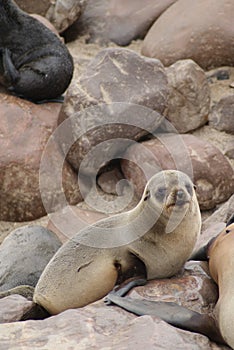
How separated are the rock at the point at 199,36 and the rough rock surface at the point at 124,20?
1.71 feet

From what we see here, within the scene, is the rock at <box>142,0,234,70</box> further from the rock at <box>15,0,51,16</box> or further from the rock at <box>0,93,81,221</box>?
the rock at <box>0,93,81,221</box>

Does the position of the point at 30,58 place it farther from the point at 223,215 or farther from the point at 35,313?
the point at 35,313

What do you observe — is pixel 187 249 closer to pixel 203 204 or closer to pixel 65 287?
pixel 65 287

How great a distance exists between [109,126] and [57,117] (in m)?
0.87

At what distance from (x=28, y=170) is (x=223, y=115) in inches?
83.2

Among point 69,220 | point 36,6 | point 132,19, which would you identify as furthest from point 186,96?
point 36,6

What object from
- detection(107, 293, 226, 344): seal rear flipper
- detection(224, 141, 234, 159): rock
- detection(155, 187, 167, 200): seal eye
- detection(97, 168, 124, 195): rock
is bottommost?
detection(97, 168, 124, 195): rock

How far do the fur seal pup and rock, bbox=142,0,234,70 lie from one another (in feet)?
3.90

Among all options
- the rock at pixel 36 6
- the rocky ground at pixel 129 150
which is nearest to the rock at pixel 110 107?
the rocky ground at pixel 129 150

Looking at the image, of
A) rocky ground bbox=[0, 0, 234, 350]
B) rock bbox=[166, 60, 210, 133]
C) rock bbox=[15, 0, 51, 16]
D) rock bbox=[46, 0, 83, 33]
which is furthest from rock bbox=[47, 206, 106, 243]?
rock bbox=[15, 0, 51, 16]

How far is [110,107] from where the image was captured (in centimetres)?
780

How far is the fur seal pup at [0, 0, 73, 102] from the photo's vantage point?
28.2ft

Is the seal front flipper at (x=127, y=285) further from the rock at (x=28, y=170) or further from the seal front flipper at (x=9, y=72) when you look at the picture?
the seal front flipper at (x=9, y=72)

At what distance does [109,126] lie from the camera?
7.74m
